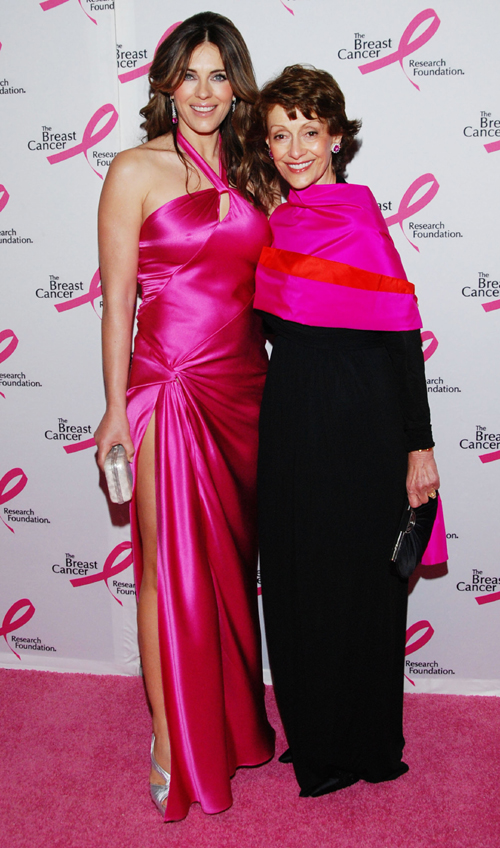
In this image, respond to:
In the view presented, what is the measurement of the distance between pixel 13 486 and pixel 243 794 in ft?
4.62

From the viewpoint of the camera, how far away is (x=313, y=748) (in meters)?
2.03

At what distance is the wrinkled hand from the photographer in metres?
1.93

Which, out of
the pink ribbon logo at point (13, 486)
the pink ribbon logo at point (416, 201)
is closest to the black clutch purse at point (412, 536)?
the pink ribbon logo at point (416, 201)

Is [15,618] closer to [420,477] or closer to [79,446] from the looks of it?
[79,446]

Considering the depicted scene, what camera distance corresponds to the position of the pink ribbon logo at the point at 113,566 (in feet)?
8.66

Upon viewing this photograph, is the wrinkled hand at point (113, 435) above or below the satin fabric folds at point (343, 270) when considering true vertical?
below

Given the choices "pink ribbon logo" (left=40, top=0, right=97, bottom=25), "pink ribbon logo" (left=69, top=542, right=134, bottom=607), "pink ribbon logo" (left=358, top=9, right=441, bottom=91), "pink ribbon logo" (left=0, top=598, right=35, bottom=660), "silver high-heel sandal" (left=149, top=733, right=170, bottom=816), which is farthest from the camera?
"pink ribbon logo" (left=0, top=598, right=35, bottom=660)

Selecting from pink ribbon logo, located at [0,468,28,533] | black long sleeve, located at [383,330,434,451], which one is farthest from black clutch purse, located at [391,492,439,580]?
pink ribbon logo, located at [0,468,28,533]

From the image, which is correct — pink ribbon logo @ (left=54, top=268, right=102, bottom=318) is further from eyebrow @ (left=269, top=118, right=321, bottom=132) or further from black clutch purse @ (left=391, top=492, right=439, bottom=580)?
black clutch purse @ (left=391, top=492, right=439, bottom=580)

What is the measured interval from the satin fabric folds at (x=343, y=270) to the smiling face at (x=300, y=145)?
46 millimetres

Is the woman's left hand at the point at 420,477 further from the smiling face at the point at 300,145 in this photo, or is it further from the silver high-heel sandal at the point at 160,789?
the silver high-heel sandal at the point at 160,789

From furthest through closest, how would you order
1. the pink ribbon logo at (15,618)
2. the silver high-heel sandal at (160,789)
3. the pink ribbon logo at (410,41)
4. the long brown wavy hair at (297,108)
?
the pink ribbon logo at (15,618) < the pink ribbon logo at (410,41) < the silver high-heel sandal at (160,789) < the long brown wavy hair at (297,108)

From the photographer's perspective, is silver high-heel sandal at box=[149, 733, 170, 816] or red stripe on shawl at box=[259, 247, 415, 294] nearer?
red stripe on shawl at box=[259, 247, 415, 294]

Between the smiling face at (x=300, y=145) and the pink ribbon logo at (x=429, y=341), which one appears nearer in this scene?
the smiling face at (x=300, y=145)
